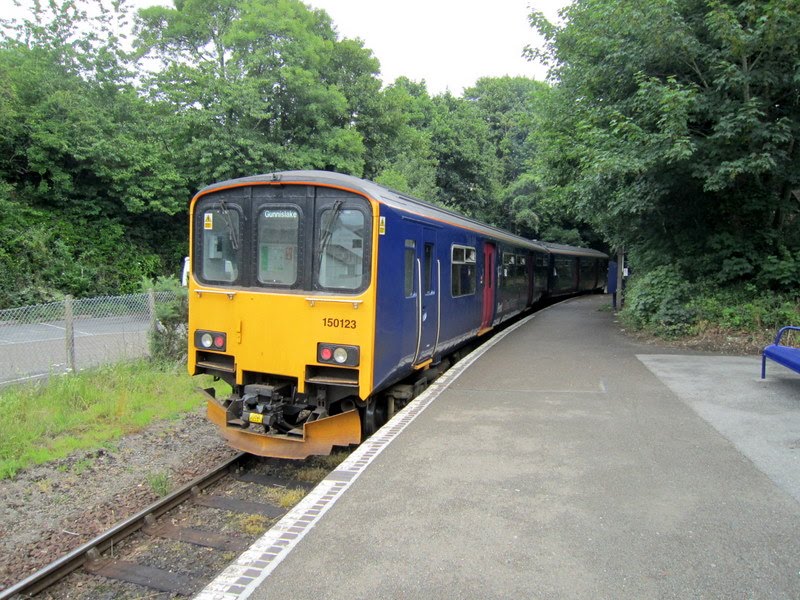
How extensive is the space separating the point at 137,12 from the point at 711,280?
2777 centimetres

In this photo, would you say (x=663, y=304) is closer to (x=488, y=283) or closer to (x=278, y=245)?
(x=488, y=283)

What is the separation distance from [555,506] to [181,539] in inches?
118

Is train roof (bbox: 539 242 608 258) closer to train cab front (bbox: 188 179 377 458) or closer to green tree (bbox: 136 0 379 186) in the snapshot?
green tree (bbox: 136 0 379 186)

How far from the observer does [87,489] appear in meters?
5.52

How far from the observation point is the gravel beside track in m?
4.49

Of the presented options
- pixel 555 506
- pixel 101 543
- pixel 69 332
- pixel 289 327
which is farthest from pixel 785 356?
pixel 69 332

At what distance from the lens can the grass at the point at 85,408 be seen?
19.9 ft

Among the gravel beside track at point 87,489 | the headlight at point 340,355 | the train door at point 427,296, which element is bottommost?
the gravel beside track at point 87,489

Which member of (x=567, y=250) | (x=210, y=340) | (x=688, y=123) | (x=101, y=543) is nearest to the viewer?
(x=101, y=543)

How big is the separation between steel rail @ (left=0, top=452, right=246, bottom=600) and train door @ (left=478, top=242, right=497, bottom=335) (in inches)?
249

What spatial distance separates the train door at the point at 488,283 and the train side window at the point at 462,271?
1057 millimetres

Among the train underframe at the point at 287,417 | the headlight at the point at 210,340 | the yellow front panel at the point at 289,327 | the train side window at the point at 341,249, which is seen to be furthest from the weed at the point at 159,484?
the train side window at the point at 341,249

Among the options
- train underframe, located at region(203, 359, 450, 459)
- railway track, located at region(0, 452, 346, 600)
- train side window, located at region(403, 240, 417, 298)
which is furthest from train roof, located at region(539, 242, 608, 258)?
railway track, located at region(0, 452, 346, 600)

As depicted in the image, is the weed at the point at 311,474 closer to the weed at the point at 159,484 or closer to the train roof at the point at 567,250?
the weed at the point at 159,484
